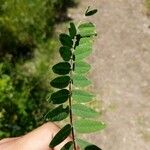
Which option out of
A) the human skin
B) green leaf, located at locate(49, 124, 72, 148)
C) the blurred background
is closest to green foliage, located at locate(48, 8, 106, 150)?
green leaf, located at locate(49, 124, 72, 148)

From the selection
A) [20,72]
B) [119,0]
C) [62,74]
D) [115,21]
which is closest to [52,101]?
[62,74]

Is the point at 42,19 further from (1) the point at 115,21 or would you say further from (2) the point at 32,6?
(1) the point at 115,21

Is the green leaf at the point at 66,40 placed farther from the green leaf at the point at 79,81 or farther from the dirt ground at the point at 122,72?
the dirt ground at the point at 122,72

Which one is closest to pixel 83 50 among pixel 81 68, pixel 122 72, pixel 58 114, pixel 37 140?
pixel 81 68

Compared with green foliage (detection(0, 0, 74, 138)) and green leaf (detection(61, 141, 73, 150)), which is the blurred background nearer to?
green foliage (detection(0, 0, 74, 138))

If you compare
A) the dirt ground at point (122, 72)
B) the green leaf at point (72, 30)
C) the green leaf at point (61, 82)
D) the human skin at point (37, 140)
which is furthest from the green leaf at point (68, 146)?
the dirt ground at point (122, 72)
